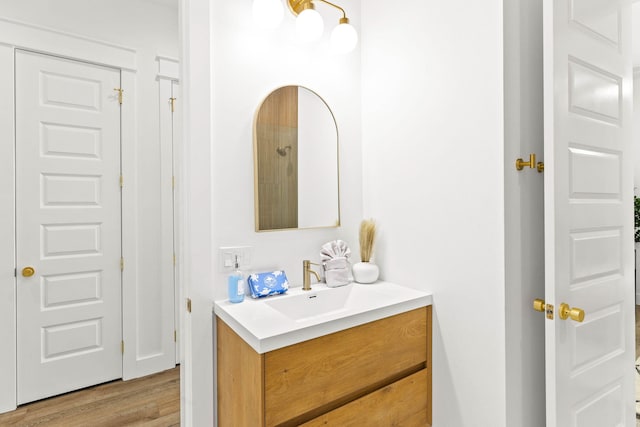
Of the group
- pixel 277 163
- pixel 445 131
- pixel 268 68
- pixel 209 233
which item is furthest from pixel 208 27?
pixel 445 131

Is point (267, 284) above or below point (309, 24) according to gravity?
below

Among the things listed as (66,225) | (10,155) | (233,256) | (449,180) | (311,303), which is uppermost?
(10,155)

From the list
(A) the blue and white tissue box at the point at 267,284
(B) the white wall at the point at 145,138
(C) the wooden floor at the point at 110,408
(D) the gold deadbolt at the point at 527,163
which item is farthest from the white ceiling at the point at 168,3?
(C) the wooden floor at the point at 110,408

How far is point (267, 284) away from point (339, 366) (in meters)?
0.47

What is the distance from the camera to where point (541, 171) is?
1.36 m

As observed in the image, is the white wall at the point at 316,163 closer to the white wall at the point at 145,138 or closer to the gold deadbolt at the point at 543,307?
the gold deadbolt at the point at 543,307

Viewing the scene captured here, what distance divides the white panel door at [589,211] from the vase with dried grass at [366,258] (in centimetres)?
75

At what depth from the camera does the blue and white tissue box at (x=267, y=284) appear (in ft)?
4.82

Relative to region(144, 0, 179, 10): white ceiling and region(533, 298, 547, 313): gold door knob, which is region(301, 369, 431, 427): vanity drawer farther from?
region(144, 0, 179, 10): white ceiling

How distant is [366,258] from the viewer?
5.81 feet

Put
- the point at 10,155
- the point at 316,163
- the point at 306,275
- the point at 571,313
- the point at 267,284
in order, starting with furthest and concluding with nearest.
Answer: the point at 10,155
the point at 316,163
the point at 306,275
the point at 267,284
the point at 571,313

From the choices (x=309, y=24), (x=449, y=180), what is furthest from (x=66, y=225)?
(x=449, y=180)

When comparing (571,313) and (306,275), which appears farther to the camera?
(306,275)

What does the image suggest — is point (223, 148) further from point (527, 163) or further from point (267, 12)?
point (527, 163)
